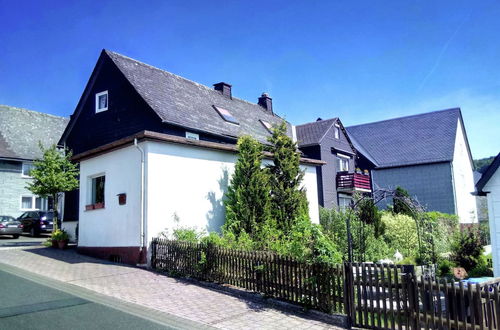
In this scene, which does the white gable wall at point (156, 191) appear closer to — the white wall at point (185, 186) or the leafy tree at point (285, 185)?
the white wall at point (185, 186)

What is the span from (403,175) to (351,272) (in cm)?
2897

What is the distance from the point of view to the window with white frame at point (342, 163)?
95.1 ft

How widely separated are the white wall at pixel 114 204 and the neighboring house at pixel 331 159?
46.5ft

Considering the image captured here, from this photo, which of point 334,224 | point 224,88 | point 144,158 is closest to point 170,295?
point 144,158

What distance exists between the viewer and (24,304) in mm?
7652

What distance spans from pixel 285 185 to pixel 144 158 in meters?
5.82

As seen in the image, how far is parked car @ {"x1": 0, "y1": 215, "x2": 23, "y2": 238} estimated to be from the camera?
2269 centimetres

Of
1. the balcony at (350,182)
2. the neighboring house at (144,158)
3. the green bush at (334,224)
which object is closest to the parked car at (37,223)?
the neighboring house at (144,158)

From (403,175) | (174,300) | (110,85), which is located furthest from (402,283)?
(403,175)

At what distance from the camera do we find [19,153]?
29.3 metres

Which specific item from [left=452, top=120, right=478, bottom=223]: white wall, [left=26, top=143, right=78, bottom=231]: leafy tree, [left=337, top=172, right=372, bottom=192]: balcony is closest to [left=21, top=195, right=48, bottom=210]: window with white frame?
[left=26, top=143, right=78, bottom=231]: leafy tree

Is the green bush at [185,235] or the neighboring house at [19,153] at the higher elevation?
the neighboring house at [19,153]

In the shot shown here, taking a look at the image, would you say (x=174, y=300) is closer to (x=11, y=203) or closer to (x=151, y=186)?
(x=151, y=186)

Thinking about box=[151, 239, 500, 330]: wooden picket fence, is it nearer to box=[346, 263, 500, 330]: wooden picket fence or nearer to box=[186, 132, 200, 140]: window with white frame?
box=[346, 263, 500, 330]: wooden picket fence
